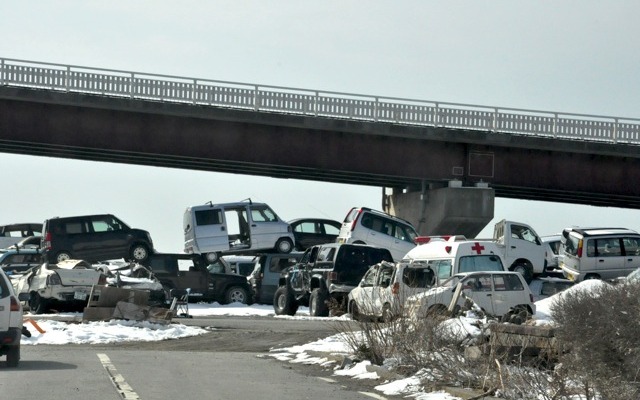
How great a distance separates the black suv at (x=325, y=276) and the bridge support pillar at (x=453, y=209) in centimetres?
1805

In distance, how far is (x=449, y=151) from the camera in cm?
5312

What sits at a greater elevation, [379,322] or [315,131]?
[315,131]

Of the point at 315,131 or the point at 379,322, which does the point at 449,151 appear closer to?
the point at 315,131

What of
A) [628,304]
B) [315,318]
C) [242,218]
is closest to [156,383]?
[628,304]

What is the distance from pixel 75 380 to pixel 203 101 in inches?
1305

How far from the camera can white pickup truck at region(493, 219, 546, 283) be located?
41.3 metres

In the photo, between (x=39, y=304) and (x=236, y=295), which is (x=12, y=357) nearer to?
(x=39, y=304)

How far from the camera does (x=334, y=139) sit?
51406 mm

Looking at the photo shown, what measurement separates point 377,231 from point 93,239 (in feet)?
29.3

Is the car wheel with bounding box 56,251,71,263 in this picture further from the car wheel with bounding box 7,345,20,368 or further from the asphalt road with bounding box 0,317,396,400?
the car wheel with bounding box 7,345,20,368

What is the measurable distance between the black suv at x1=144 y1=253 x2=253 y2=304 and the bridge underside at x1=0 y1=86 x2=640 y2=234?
1020cm

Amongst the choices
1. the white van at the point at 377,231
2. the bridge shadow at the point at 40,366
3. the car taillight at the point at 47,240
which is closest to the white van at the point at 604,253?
the white van at the point at 377,231

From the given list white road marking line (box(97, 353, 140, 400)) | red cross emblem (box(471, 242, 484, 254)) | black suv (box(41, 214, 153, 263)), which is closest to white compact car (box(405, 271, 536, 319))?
red cross emblem (box(471, 242, 484, 254))

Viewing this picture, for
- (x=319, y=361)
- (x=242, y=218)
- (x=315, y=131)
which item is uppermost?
(x=315, y=131)
